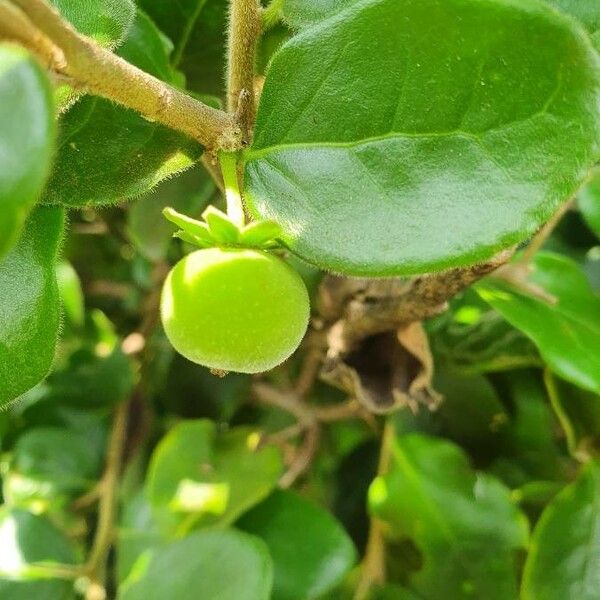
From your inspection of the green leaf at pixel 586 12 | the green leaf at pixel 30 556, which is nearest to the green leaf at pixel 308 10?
the green leaf at pixel 586 12

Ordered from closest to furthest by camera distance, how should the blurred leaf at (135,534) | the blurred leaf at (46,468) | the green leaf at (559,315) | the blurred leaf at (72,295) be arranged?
1. the green leaf at (559,315)
2. the blurred leaf at (135,534)
3. the blurred leaf at (46,468)
4. the blurred leaf at (72,295)

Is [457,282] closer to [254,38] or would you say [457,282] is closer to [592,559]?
[254,38]

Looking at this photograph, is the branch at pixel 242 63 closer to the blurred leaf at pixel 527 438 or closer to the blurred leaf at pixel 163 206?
the blurred leaf at pixel 163 206

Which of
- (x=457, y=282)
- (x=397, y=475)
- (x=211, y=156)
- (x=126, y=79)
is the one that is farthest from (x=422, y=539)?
(x=126, y=79)

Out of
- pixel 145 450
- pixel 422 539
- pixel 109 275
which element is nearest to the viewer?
pixel 422 539

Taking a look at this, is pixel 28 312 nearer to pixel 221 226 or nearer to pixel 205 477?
pixel 221 226

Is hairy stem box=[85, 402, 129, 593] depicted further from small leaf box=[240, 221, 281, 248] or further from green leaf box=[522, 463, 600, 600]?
small leaf box=[240, 221, 281, 248]
